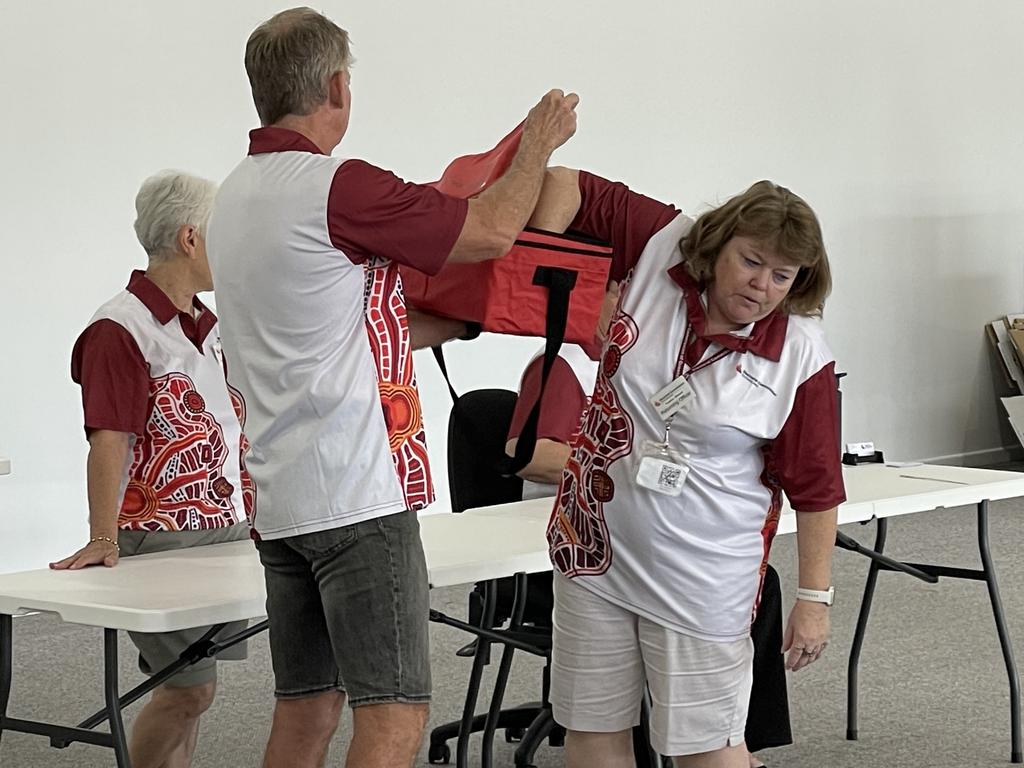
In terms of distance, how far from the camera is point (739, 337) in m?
2.08

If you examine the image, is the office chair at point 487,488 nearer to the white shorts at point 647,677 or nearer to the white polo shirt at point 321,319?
the white shorts at point 647,677

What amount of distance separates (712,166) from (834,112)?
3.16 ft

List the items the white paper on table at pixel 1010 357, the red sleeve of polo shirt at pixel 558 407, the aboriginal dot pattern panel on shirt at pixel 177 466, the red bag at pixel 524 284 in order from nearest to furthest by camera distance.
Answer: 1. the red bag at pixel 524 284
2. the aboriginal dot pattern panel on shirt at pixel 177 466
3. the red sleeve of polo shirt at pixel 558 407
4. the white paper on table at pixel 1010 357

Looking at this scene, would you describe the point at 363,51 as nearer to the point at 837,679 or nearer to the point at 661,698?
the point at 837,679

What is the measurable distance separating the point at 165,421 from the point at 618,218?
3.28 feet

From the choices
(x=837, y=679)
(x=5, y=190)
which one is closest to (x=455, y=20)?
(x=5, y=190)

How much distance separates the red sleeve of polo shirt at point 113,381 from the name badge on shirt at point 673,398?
1019 mm

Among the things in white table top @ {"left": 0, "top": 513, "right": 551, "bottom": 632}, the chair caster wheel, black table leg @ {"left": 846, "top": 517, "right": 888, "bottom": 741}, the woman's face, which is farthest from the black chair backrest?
the woman's face

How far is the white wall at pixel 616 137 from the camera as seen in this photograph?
503 centimetres

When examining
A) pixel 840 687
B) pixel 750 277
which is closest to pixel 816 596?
pixel 750 277

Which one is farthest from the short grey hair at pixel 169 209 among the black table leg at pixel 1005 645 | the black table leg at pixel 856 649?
the black table leg at pixel 1005 645

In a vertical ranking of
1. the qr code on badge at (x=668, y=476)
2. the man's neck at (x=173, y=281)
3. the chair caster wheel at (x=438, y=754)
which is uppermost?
the man's neck at (x=173, y=281)

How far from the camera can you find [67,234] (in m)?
5.08

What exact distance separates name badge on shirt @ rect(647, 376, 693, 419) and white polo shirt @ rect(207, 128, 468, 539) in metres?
0.37
